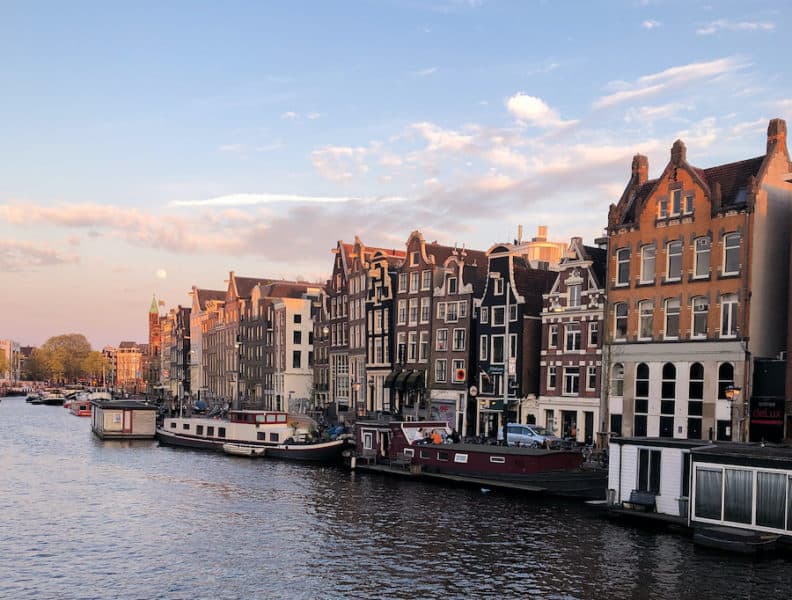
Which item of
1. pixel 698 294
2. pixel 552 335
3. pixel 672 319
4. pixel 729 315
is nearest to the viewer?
pixel 729 315

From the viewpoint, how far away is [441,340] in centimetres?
8650

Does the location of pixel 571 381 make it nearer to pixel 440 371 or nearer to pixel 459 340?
pixel 459 340

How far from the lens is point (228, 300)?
15725 cm

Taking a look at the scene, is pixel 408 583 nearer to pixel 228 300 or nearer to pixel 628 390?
pixel 628 390

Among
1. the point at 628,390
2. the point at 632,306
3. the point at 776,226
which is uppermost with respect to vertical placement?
the point at 776,226

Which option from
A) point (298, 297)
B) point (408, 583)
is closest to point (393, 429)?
point (408, 583)

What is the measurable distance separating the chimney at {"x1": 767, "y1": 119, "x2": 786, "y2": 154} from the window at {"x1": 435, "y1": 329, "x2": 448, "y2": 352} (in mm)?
36716

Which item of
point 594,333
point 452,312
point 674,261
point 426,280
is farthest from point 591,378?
point 426,280

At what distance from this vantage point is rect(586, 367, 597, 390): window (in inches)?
2708

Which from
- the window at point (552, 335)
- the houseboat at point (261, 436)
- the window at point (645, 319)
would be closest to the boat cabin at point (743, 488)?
the window at point (645, 319)

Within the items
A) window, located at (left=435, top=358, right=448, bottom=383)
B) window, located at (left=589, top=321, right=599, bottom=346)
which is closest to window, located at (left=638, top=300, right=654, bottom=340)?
window, located at (left=589, top=321, right=599, bottom=346)

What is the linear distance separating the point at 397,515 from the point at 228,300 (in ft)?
378

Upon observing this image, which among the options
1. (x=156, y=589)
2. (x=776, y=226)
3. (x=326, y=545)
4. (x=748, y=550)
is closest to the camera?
(x=156, y=589)

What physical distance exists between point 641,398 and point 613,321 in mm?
6680
